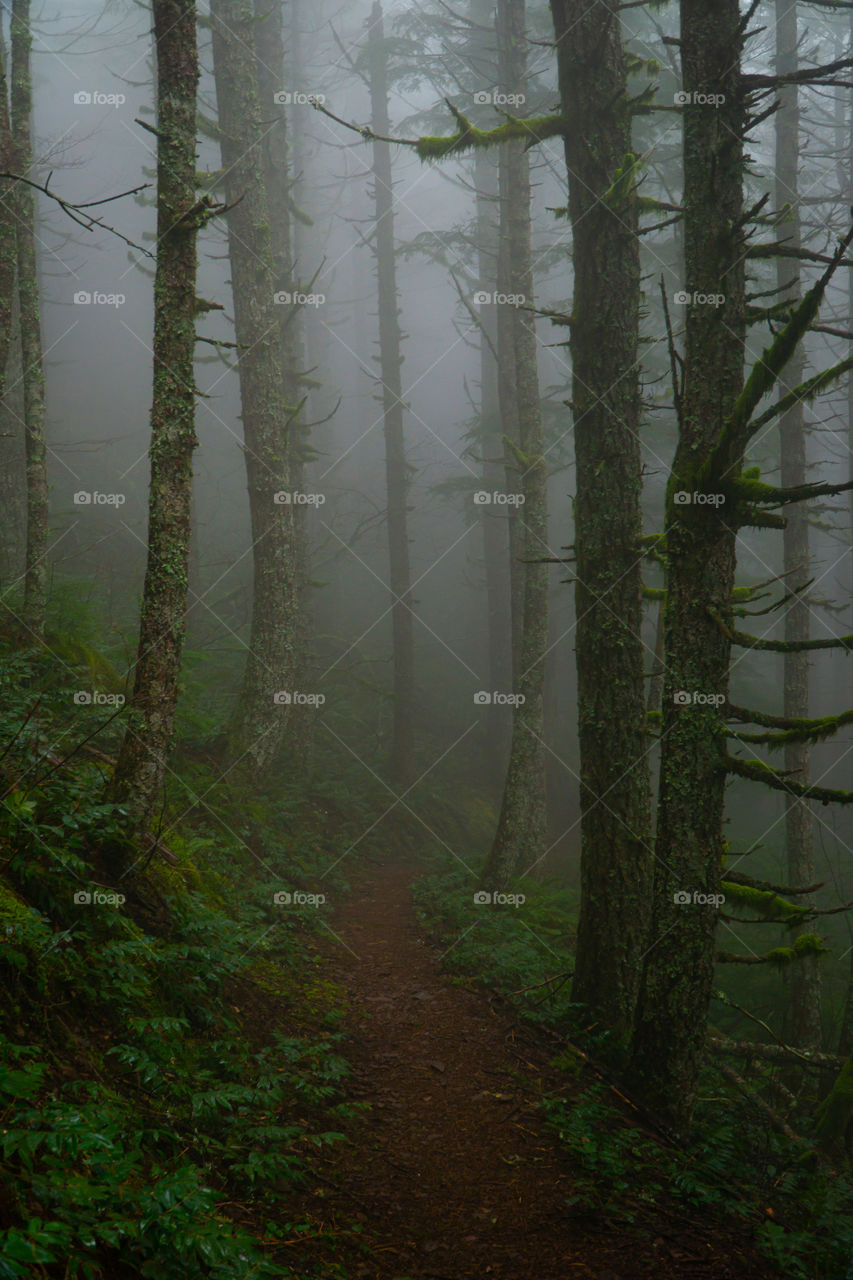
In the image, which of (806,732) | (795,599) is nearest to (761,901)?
(806,732)

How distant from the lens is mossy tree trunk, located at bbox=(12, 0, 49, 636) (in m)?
7.70

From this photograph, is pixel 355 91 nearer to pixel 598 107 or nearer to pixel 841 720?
pixel 598 107

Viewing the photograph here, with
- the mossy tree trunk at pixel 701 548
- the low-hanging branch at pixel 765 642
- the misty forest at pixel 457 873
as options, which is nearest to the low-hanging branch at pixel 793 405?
the misty forest at pixel 457 873

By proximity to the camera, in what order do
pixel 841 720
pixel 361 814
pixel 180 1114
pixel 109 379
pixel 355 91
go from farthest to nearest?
1. pixel 355 91
2. pixel 109 379
3. pixel 361 814
4. pixel 841 720
5. pixel 180 1114

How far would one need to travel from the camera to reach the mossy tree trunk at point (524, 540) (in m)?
9.61

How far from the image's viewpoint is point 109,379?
29938 mm

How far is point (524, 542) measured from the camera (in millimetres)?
11508

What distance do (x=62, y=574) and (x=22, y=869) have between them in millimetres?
12596

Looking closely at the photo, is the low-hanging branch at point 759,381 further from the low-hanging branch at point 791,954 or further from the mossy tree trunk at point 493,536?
the mossy tree trunk at point 493,536

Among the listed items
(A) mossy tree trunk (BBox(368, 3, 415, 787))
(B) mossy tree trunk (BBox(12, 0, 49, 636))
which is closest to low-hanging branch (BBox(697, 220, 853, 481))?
(B) mossy tree trunk (BBox(12, 0, 49, 636))

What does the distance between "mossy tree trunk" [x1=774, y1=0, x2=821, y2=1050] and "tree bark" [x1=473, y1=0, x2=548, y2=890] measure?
323 centimetres

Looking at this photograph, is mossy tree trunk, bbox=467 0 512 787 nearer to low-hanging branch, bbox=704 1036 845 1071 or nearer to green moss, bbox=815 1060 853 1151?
low-hanging branch, bbox=704 1036 845 1071

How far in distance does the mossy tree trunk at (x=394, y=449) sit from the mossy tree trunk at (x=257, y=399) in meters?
4.75

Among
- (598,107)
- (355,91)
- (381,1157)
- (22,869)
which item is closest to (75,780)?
(22,869)
